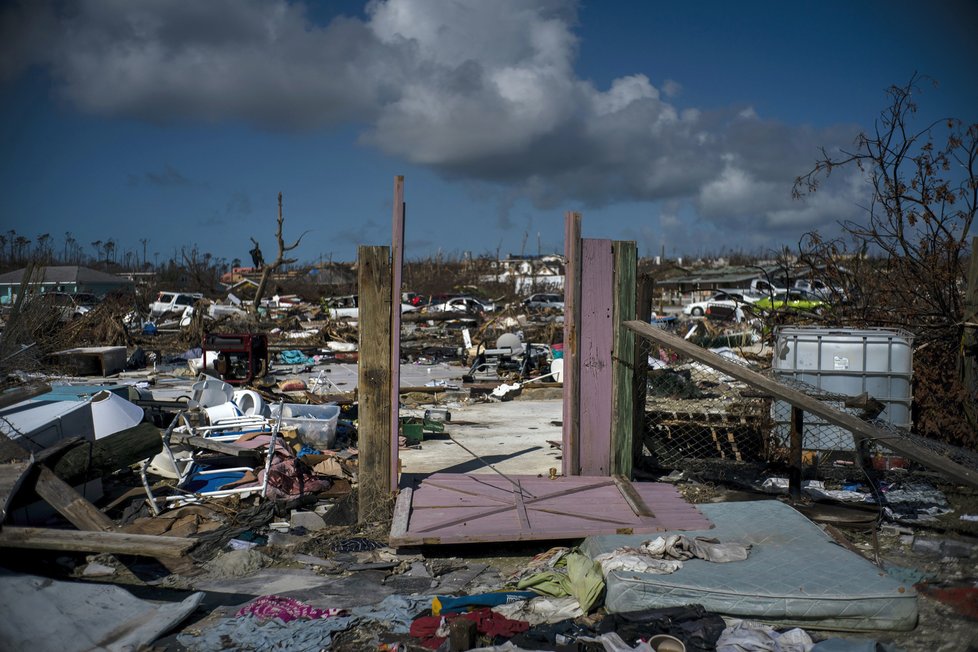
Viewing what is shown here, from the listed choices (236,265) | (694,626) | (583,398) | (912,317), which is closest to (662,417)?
(583,398)

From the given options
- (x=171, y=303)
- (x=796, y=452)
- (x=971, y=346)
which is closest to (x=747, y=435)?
(x=796, y=452)

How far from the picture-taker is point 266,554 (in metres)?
5.79

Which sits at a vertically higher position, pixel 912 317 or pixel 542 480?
pixel 912 317

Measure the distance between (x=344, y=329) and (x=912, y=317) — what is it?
64.6 feet

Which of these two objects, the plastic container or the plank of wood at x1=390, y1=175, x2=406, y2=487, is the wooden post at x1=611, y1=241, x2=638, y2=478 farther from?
the plastic container

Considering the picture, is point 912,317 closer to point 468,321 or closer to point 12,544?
point 12,544

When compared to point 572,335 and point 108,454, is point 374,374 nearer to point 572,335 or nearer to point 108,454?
point 572,335

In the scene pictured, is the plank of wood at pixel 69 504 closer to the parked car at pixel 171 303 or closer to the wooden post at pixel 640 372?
the wooden post at pixel 640 372

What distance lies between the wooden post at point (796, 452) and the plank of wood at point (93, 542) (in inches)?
181

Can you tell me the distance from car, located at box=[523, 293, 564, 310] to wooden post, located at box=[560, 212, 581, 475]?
83.7 ft

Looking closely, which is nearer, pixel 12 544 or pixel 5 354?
pixel 12 544

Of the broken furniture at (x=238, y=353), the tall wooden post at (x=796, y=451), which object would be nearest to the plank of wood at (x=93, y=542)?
the tall wooden post at (x=796, y=451)

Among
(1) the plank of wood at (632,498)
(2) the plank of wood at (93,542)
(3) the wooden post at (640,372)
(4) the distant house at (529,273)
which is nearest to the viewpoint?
(2) the plank of wood at (93,542)

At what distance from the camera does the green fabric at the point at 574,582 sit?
454 centimetres
